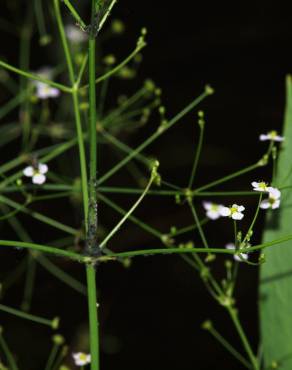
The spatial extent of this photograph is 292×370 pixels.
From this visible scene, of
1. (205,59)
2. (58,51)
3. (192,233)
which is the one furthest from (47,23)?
(192,233)

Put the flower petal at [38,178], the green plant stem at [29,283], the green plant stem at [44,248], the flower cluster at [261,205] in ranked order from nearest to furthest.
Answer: the green plant stem at [44,248] → the flower cluster at [261,205] → the flower petal at [38,178] → the green plant stem at [29,283]

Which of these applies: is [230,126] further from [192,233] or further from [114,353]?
[114,353]

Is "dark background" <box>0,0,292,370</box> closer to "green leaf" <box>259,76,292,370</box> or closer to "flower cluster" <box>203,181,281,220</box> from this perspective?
"green leaf" <box>259,76,292,370</box>

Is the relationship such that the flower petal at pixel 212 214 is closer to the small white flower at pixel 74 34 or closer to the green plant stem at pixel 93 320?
the green plant stem at pixel 93 320

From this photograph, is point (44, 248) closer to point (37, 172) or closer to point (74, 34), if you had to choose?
point (37, 172)

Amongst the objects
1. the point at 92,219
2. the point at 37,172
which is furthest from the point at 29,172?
the point at 92,219

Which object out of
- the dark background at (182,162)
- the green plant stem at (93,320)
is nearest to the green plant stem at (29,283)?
the dark background at (182,162)

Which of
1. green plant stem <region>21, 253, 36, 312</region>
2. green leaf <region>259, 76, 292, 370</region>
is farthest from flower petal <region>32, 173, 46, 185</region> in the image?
green plant stem <region>21, 253, 36, 312</region>
